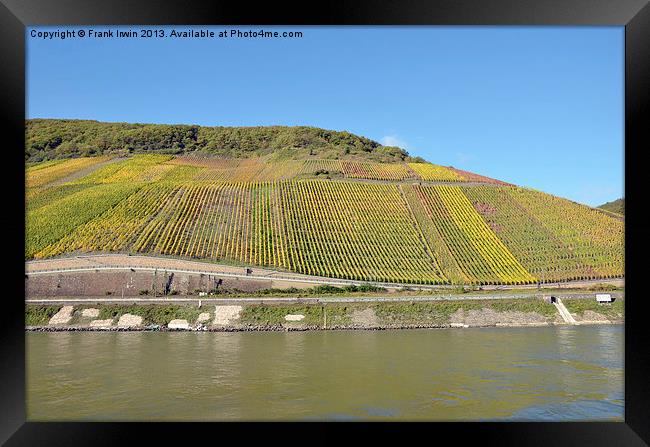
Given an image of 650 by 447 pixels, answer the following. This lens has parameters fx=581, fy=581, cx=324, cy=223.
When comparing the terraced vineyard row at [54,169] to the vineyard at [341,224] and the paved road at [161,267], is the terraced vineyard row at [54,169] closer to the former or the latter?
the vineyard at [341,224]

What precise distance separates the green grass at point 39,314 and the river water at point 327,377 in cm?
178

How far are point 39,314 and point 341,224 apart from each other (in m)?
17.2

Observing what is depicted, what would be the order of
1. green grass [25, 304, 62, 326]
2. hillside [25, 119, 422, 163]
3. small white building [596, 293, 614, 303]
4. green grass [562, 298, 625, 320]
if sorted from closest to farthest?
green grass [25, 304, 62, 326] → green grass [562, 298, 625, 320] → small white building [596, 293, 614, 303] → hillside [25, 119, 422, 163]

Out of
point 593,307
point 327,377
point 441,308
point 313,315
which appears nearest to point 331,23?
point 327,377

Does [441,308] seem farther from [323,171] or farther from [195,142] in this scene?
[195,142]

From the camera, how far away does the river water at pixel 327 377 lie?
9477 millimetres

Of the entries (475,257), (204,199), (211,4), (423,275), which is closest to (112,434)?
(211,4)

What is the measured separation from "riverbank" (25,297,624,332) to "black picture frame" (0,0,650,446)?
1650 cm

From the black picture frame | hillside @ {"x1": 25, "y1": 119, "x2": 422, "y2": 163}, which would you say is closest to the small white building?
the black picture frame

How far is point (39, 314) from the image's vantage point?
Answer: 22.4 metres

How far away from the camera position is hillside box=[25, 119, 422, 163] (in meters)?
54.6

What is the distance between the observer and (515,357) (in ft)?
50.1

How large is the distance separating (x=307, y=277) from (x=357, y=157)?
1055 inches

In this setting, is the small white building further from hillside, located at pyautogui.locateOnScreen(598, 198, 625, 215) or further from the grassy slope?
hillside, located at pyautogui.locateOnScreen(598, 198, 625, 215)
